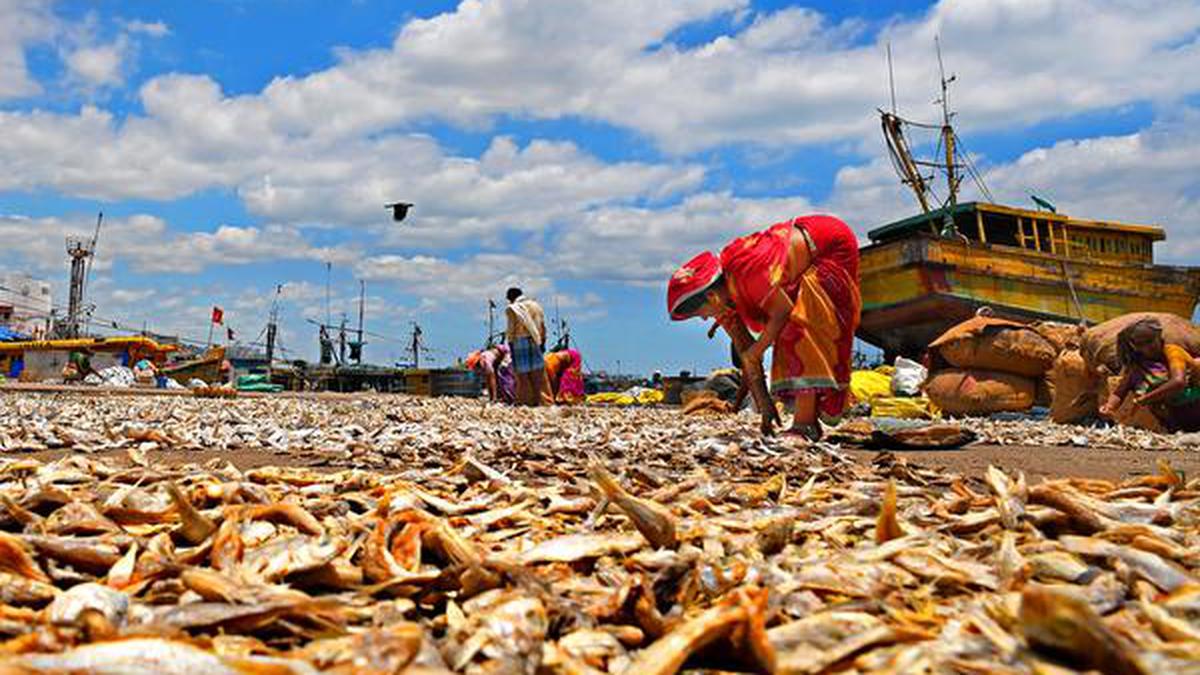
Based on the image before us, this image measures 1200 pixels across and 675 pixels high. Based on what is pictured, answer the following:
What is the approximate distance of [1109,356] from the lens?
394 inches

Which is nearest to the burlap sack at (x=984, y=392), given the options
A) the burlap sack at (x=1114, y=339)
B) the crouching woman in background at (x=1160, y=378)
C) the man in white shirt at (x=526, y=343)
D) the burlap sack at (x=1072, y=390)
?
the burlap sack at (x=1072, y=390)

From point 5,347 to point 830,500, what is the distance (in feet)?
140

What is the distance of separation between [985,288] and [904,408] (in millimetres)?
8275

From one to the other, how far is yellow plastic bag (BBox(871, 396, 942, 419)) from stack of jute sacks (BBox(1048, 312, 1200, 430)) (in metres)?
1.71

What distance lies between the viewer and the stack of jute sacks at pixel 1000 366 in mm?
11703

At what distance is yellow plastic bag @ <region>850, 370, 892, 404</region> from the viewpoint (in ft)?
46.6

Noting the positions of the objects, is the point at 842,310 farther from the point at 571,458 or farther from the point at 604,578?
the point at 604,578

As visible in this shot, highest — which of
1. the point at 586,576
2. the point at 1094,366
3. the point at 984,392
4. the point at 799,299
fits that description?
the point at 799,299

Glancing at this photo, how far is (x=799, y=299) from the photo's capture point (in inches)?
230

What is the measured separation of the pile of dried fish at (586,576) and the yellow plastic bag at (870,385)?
1117 cm

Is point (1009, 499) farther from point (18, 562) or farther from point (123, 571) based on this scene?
point (18, 562)

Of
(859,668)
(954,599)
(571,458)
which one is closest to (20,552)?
(859,668)

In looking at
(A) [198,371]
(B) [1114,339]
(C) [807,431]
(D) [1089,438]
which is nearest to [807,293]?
(C) [807,431]

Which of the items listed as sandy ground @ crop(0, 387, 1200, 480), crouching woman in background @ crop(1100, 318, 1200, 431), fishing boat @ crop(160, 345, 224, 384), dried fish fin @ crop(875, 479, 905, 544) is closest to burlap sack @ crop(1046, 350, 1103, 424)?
crouching woman in background @ crop(1100, 318, 1200, 431)
